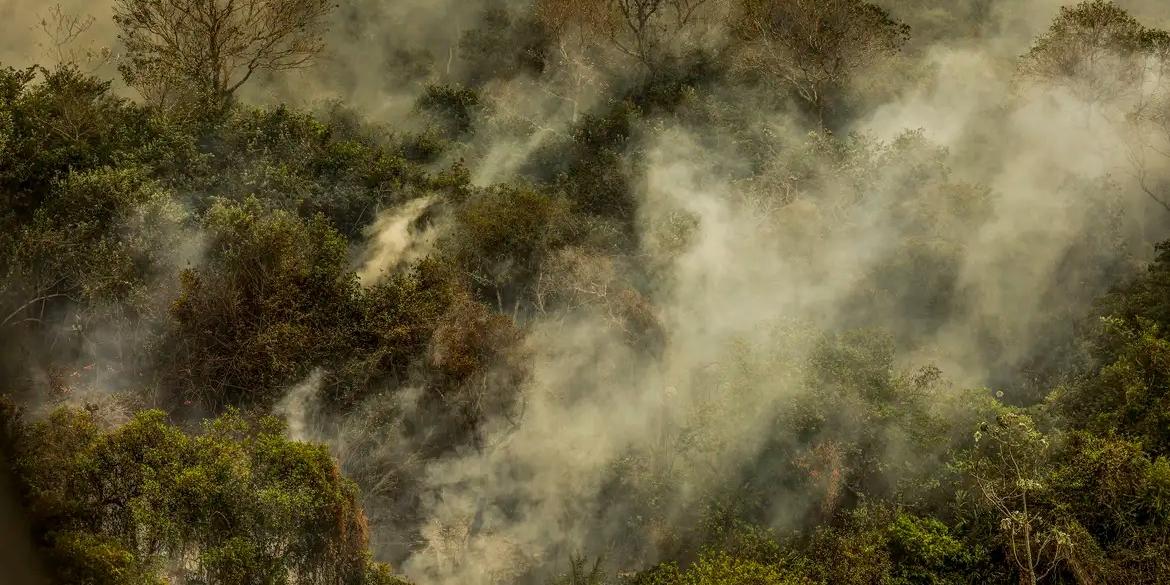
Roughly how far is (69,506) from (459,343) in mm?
8593

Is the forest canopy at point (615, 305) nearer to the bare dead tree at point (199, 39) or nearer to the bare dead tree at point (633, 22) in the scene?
the bare dead tree at point (199, 39)

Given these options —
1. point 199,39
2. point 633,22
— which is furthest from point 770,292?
point 199,39

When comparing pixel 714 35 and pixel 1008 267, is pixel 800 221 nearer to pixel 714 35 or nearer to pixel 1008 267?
pixel 1008 267

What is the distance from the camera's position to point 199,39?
26.4 m

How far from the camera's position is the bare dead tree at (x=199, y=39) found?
25.7 meters

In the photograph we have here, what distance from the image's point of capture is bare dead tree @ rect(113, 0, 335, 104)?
84.4 ft

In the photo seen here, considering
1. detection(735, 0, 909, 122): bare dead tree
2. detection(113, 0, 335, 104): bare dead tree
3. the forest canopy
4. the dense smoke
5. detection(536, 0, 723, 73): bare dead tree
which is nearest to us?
the forest canopy

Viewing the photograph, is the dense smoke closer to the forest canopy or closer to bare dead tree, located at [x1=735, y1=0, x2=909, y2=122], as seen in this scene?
the forest canopy

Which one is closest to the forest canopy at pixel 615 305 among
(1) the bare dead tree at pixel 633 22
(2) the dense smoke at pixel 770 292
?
(2) the dense smoke at pixel 770 292

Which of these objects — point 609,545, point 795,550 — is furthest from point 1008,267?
point 609,545

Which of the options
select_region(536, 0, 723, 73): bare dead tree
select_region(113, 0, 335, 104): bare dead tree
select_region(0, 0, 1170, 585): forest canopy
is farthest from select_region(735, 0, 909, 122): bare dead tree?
select_region(113, 0, 335, 104): bare dead tree

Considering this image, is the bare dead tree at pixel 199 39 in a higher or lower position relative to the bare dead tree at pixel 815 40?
higher

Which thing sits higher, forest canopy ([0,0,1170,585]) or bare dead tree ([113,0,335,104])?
bare dead tree ([113,0,335,104])

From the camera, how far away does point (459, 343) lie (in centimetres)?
2128
